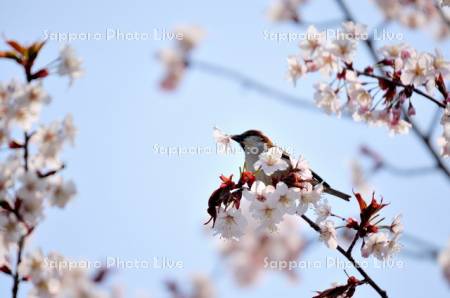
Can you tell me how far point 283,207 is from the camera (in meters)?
2.84

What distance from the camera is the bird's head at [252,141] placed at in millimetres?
4524

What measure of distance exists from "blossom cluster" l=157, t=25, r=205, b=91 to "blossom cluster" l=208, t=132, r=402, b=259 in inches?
223

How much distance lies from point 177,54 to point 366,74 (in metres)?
5.42

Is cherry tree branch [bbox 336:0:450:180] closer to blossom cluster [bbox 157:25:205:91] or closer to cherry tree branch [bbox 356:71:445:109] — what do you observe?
cherry tree branch [bbox 356:71:445:109]

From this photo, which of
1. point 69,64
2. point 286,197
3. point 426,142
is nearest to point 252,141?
point 426,142

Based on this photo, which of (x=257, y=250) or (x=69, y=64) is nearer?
(x=69, y=64)

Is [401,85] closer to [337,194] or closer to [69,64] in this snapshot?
[337,194]

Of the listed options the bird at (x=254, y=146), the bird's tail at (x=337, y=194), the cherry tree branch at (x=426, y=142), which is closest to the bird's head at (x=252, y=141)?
the bird at (x=254, y=146)

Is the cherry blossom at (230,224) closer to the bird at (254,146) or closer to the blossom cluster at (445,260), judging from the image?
the bird at (254,146)

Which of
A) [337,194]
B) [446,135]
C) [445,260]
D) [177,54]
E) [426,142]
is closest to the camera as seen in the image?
[446,135]

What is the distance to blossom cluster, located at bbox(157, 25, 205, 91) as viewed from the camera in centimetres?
854

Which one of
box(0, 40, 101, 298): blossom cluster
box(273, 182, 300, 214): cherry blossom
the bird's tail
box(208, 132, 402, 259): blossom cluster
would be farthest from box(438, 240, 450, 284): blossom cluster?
box(0, 40, 101, 298): blossom cluster

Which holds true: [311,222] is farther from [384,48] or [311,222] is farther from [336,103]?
[384,48]

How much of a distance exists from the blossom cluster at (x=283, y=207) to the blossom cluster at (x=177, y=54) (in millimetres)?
5664
